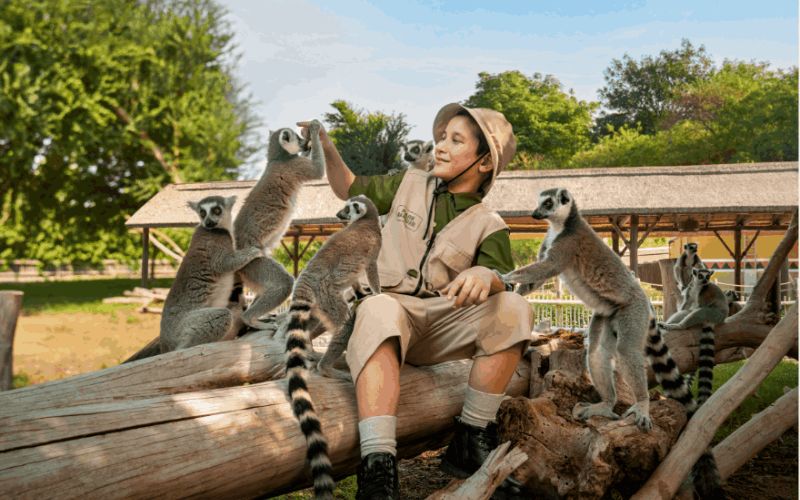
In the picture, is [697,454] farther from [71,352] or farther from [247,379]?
[71,352]

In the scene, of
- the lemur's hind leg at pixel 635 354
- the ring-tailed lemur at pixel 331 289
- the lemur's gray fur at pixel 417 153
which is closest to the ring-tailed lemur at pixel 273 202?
the ring-tailed lemur at pixel 331 289

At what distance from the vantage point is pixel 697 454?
3.54 meters

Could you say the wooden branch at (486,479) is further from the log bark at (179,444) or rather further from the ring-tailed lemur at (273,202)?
the ring-tailed lemur at (273,202)

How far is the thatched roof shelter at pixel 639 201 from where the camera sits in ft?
45.3

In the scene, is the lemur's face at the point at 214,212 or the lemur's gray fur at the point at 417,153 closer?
the lemur's face at the point at 214,212

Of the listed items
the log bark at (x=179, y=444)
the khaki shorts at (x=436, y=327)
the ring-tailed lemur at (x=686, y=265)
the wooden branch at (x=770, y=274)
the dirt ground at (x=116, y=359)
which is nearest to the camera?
the log bark at (x=179, y=444)

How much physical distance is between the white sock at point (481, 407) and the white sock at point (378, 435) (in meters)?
0.56

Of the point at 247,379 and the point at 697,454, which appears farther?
the point at 247,379

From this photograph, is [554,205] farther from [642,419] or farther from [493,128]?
[642,419]

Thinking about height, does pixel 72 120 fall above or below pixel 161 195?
above

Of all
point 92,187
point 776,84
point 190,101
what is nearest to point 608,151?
point 776,84

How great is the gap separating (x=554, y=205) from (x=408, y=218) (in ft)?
3.08

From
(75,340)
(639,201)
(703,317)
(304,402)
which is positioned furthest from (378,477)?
(75,340)

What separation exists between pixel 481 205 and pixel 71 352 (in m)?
13.6
